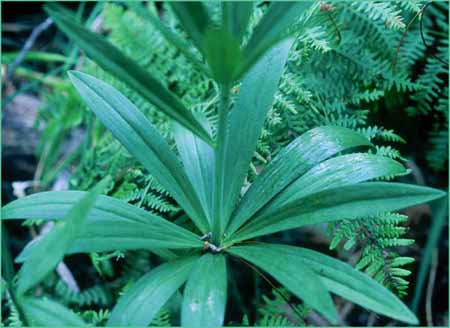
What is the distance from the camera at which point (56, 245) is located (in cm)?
78

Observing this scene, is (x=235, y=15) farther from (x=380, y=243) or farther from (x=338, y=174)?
(x=380, y=243)

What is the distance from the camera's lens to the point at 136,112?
1.06 meters

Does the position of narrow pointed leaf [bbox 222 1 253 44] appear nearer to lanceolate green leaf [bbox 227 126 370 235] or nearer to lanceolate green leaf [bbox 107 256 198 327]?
lanceolate green leaf [bbox 227 126 370 235]

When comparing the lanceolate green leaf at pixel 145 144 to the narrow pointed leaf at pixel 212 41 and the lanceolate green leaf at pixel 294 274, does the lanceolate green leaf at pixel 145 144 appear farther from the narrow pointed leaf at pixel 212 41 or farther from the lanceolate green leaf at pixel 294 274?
the narrow pointed leaf at pixel 212 41

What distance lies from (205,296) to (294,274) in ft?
0.46

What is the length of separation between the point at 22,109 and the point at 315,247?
52.7 inches

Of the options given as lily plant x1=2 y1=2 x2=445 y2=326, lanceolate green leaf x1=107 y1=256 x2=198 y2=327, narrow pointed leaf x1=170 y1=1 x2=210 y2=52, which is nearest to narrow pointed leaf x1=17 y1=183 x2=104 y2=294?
lily plant x1=2 y1=2 x2=445 y2=326

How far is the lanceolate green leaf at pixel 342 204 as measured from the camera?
91 centimetres

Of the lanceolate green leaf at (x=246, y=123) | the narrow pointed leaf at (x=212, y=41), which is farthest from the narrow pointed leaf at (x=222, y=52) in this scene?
the lanceolate green leaf at (x=246, y=123)

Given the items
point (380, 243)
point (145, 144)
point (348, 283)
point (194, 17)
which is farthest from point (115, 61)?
point (380, 243)

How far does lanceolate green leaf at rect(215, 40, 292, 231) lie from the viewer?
40.9 inches

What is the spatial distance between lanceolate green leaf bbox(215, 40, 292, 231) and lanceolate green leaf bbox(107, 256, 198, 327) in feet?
0.42

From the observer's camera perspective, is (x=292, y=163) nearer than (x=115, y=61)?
→ No

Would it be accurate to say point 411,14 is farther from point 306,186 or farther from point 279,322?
point 279,322
